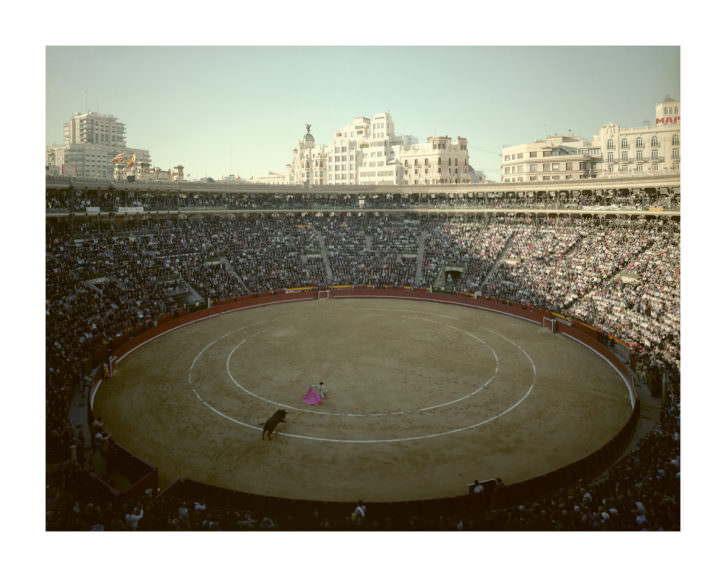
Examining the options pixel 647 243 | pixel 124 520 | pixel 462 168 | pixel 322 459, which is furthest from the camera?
pixel 462 168

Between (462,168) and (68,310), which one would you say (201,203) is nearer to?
(68,310)

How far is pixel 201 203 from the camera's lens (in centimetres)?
5978

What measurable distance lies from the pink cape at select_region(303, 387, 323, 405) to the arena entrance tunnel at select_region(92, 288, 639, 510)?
0.35 m

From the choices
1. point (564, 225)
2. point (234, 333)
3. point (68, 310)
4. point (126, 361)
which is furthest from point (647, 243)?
point (68, 310)

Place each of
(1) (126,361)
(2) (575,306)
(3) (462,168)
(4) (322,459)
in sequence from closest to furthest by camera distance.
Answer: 1. (4) (322,459)
2. (1) (126,361)
3. (2) (575,306)
4. (3) (462,168)

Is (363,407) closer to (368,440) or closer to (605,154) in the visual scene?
(368,440)

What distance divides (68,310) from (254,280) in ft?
65.2

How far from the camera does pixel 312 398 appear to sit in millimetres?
22734

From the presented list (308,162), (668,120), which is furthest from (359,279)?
(308,162)

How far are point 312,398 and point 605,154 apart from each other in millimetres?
86081

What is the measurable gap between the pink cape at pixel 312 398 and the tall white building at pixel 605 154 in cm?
6746

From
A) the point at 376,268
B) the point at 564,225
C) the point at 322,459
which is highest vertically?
the point at 564,225

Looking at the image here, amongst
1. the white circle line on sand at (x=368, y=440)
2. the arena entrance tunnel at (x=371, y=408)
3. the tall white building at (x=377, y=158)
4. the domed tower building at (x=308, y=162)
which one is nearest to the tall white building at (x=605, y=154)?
the tall white building at (x=377, y=158)

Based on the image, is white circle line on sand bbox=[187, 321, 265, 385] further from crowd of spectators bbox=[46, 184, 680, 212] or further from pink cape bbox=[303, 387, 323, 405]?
crowd of spectators bbox=[46, 184, 680, 212]
